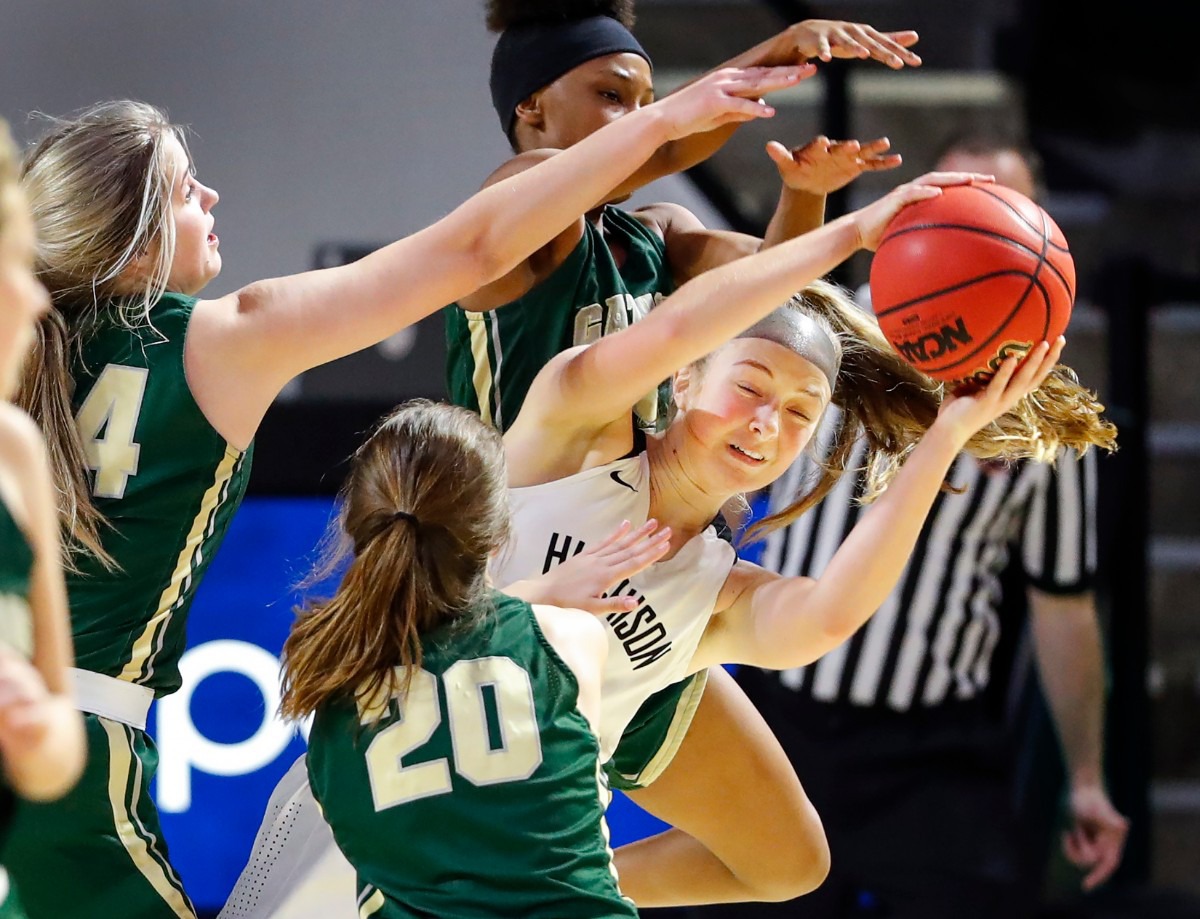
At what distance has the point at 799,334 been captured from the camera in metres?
Answer: 3.31

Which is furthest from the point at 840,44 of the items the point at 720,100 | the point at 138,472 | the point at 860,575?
the point at 138,472

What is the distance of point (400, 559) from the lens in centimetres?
256

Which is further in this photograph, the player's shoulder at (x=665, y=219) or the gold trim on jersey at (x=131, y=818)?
the player's shoulder at (x=665, y=219)

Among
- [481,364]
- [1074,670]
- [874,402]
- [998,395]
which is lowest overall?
[1074,670]

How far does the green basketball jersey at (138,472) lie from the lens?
107 inches

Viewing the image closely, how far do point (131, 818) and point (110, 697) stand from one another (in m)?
0.19

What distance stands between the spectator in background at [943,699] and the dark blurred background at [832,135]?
660 millimetres

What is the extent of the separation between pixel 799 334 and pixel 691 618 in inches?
22.6

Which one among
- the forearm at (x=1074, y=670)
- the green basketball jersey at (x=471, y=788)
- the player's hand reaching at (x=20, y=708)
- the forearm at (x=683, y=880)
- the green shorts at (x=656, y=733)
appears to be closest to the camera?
the player's hand reaching at (x=20, y=708)

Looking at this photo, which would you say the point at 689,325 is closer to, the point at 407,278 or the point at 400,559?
the point at 407,278

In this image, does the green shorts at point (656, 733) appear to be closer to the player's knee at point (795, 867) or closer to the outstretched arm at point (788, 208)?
the player's knee at point (795, 867)

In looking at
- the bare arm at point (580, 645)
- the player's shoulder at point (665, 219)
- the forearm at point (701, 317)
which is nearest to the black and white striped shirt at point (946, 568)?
the player's shoulder at point (665, 219)

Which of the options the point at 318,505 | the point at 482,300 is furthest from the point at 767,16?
the point at 482,300

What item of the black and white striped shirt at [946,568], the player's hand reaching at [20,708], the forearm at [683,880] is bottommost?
the black and white striped shirt at [946,568]
